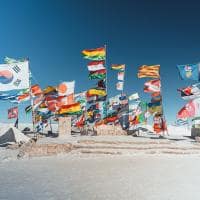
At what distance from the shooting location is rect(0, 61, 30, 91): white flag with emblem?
28786mm

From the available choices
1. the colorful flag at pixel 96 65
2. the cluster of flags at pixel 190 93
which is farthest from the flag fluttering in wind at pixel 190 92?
the colorful flag at pixel 96 65

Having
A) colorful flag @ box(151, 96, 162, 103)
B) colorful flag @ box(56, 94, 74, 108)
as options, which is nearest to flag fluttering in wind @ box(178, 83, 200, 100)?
colorful flag @ box(151, 96, 162, 103)

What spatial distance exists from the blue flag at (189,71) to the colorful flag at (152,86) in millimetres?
4351

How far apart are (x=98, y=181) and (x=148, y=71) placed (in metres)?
23.9

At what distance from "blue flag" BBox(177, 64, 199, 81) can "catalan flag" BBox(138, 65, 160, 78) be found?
4.19m

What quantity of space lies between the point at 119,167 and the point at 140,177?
3313 mm

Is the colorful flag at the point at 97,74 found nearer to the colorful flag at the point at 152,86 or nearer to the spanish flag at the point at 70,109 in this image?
the spanish flag at the point at 70,109

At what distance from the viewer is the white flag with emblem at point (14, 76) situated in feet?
94.4

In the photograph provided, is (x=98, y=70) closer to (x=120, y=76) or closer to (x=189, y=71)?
(x=120, y=76)

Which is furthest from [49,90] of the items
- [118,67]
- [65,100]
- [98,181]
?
[98,181]

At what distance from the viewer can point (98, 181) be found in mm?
13039

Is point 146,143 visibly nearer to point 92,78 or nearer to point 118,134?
point 118,134

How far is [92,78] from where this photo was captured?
121 feet

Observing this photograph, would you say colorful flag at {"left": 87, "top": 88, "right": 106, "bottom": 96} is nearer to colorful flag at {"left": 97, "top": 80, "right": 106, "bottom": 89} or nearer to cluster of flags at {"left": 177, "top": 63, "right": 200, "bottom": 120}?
colorful flag at {"left": 97, "top": 80, "right": 106, "bottom": 89}
